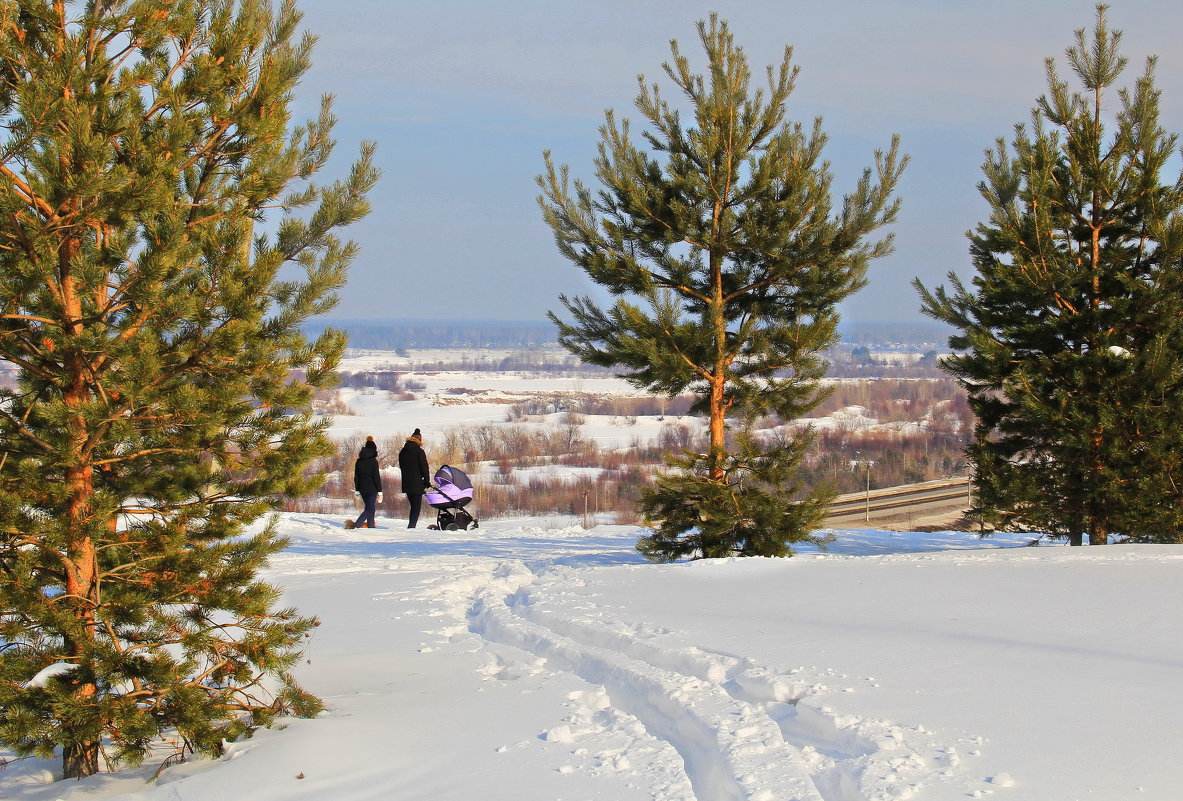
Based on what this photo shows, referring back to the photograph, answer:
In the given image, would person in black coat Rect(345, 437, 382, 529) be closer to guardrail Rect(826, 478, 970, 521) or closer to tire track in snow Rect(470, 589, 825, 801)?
tire track in snow Rect(470, 589, 825, 801)

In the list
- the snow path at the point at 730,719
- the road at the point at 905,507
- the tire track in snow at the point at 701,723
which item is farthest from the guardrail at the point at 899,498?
the tire track in snow at the point at 701,723

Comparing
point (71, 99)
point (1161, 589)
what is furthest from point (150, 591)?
point (1161, 589)

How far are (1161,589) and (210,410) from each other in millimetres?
7518

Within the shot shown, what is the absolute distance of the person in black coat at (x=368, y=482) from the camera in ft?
57.4

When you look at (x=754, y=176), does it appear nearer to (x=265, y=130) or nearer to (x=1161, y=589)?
(x=1161, y=589)

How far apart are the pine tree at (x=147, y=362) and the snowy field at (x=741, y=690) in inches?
26.0

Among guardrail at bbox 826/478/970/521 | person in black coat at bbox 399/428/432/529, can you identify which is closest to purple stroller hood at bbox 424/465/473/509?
person in black coat at bbox 399/428/432/529

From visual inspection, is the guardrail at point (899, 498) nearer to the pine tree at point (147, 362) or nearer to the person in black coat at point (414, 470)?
the person in black coat at point (414, 470)

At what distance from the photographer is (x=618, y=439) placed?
5866cm

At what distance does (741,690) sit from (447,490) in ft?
40.5

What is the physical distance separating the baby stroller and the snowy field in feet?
23.5

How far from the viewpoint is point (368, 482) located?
57.4ft

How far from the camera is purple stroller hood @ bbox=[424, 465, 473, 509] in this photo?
57.8 feet

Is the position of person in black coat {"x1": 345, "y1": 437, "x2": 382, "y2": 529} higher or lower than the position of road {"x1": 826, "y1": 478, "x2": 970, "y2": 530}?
higher
